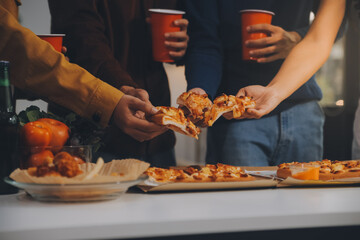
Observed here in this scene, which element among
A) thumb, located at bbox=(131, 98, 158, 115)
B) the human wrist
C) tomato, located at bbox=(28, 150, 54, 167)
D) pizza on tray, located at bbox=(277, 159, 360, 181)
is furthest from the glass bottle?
the human wrist

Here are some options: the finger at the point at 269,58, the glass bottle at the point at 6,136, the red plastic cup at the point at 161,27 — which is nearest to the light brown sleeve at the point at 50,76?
the glass bottle at the point at 6,136

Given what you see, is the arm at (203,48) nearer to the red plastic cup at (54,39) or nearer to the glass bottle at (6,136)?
the red plastic cup at (54,39)

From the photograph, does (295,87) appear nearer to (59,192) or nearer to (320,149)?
(320,149)

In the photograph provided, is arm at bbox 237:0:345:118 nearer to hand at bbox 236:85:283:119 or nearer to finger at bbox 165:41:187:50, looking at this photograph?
hand at bbox 236:85:283:119

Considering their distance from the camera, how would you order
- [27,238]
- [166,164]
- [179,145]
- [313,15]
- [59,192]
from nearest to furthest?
[27,238] < [59,192] < [166,164] < [313,15] < [179,145]

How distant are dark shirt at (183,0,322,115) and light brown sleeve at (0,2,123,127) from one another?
1.87ft

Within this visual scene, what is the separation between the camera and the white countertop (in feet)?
2.52

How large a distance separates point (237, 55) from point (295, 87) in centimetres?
32

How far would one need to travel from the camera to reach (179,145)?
500 cm

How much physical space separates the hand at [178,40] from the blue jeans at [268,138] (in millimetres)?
A: 411

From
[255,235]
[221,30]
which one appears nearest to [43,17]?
[221,30]

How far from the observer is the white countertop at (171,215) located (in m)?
0.77

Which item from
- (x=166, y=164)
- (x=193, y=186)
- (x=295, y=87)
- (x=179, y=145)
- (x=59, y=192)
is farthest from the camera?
(x=179, y=145)

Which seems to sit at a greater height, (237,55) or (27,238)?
(237,55)
